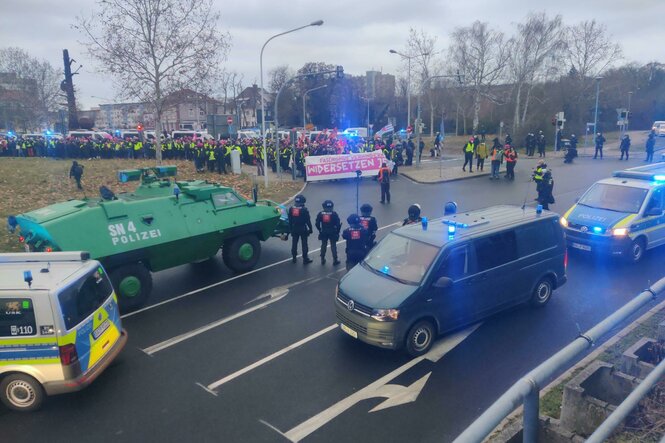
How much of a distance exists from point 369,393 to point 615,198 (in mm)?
9181

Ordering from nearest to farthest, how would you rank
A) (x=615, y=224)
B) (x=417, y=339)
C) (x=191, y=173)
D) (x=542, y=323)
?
(x=417, y=339) → (x=542, y=323) → (x=615, y=224) → (x=191, y=173)

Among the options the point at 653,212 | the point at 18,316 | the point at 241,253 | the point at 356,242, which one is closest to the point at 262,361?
the point at 18,316

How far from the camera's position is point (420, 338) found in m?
7.31

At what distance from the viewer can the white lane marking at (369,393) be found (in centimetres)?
573

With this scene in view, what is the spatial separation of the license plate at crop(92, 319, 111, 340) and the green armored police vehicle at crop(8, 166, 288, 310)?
2478mm

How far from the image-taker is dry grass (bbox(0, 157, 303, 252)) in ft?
57.9

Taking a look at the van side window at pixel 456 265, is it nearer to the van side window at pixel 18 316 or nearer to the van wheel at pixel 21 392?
the van side window at pixel 18 316

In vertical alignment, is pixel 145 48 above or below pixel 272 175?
above

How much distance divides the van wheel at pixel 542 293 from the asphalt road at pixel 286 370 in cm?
18

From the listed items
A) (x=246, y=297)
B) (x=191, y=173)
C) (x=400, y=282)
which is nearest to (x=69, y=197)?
(x=191, y=173)

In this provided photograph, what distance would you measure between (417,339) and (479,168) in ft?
75.5

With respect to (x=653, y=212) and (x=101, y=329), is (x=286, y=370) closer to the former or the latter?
(x=101, y=329)

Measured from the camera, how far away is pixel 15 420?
6.08 meters

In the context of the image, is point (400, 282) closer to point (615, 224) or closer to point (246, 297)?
point (246, 297)
